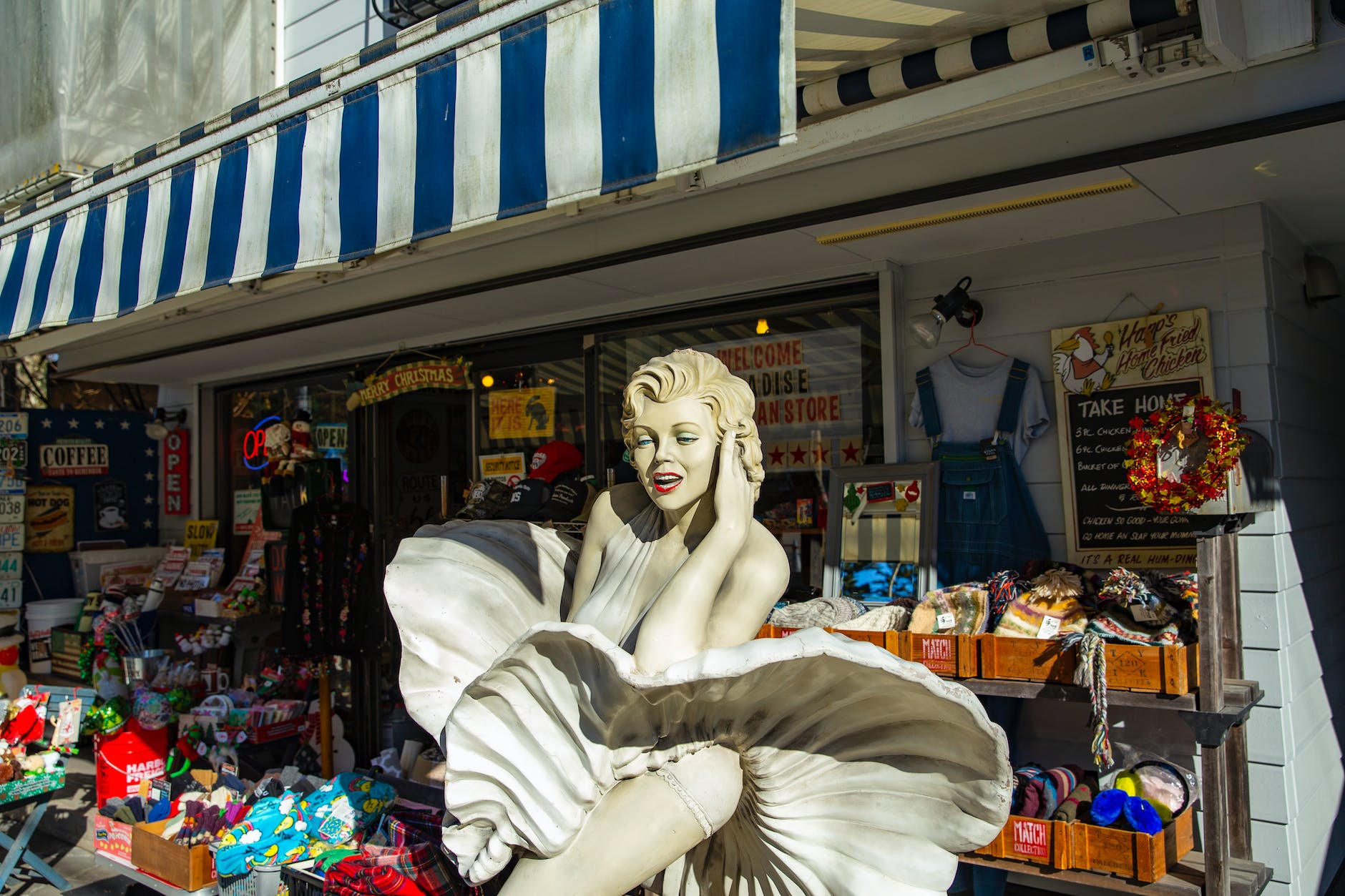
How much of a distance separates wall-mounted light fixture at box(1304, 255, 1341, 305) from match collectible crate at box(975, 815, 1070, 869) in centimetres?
262

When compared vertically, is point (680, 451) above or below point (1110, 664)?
above

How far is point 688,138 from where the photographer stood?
6.88 feet

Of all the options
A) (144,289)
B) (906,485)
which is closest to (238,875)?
(144,289)

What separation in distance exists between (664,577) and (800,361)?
9.91ft

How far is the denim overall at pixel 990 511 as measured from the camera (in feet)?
13.1

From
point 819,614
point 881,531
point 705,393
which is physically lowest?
point 819,614

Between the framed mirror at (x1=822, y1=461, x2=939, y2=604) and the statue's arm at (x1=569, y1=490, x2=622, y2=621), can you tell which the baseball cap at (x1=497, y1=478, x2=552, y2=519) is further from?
the statue's arm at (x1=569, y1=490, x2=622, y2=621)

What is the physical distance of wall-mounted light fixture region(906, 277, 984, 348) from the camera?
4113 mm

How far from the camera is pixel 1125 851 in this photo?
2.97 m

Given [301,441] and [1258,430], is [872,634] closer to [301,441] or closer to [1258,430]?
[1258,430]

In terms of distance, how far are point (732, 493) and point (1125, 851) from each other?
2.15 m

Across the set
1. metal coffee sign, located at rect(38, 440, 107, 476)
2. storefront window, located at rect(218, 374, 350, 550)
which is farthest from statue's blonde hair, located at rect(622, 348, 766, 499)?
metal coffee sign, located at rect(38, 440, 107, 476)

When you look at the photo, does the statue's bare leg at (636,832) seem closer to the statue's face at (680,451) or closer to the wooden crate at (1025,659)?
the statue's face at (680,451)

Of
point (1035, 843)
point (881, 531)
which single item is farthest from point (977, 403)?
point (1035, 843)
